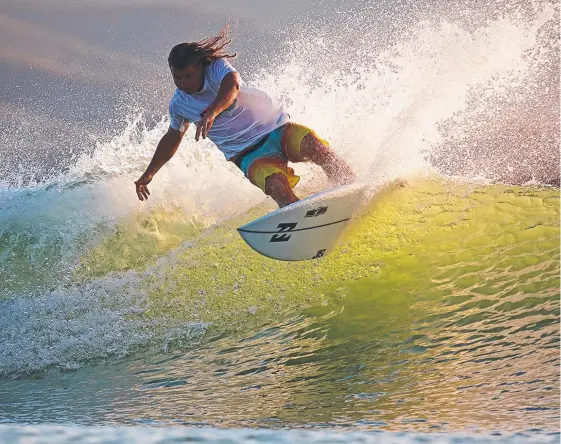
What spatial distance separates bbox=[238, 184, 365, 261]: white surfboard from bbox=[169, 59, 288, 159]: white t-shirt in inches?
32.4

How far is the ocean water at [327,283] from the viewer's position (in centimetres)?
240

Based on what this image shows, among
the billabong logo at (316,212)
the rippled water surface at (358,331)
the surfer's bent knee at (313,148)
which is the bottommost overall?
the rippled water surface at (358,331)

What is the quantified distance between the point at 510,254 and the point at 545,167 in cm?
257

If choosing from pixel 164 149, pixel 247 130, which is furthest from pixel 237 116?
pixel 164 149

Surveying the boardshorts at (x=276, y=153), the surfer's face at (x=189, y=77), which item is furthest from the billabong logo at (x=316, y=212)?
the surfer's face at (x=189, y=77)

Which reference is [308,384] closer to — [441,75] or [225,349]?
[225,349]

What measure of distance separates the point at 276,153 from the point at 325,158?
391 mm

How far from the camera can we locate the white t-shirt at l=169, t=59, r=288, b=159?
497 centimetres

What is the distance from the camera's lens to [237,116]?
5.00m

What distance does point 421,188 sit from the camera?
6.11 metres

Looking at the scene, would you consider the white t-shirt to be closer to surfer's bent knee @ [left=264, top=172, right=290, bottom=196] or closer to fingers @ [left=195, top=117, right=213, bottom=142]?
surfer's bent knee @ [left=264, top=172, right=290, bottom=196]

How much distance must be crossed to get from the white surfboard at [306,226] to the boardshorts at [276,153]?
20.1 inches

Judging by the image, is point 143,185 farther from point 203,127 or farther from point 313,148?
point 203,127

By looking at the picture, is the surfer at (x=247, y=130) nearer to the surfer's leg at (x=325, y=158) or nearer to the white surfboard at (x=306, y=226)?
the surfer's leg at (x=325, y=158)
